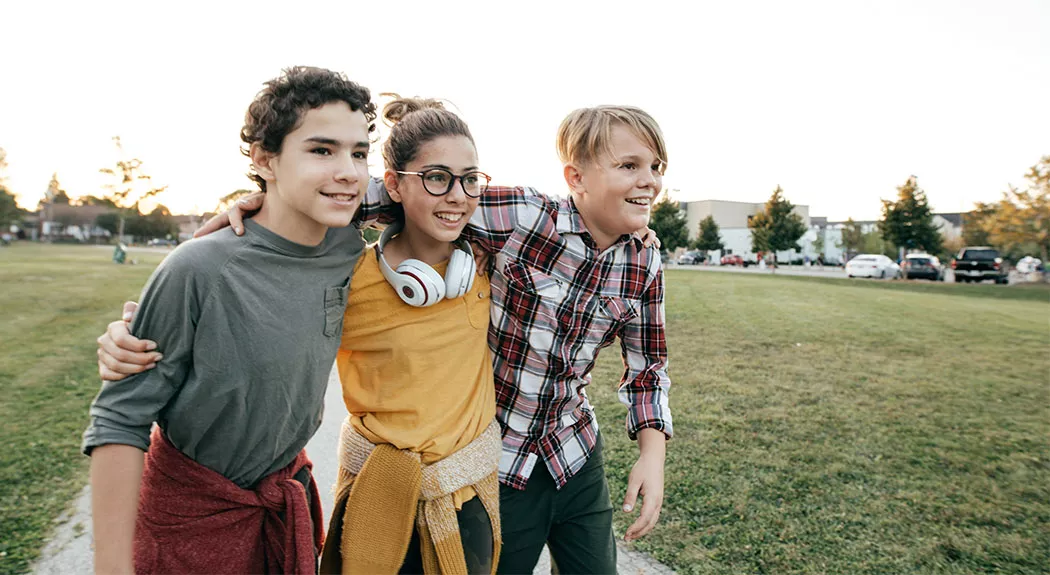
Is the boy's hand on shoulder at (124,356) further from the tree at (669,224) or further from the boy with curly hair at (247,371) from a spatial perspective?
the tree at (669,224)

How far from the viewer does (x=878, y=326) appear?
12664 mm

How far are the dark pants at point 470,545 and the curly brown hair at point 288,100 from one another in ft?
4.10

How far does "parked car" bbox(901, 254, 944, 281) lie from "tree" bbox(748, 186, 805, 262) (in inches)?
508

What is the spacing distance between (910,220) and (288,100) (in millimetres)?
43494

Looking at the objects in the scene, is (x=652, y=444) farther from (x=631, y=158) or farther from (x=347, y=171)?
(x=347, y=171)

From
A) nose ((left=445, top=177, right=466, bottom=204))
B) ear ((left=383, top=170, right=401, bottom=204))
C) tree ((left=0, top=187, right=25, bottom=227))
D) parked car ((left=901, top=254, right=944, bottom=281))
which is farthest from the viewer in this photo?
tree ((left=0, top=187, right=25, bottom=227))

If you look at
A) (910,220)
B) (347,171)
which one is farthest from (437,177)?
(910,220)

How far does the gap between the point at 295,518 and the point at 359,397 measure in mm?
408

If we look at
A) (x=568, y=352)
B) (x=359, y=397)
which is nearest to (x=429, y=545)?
(x=359, y=397)

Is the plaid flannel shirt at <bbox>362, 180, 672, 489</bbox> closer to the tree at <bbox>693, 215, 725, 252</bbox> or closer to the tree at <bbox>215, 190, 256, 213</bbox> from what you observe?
the tree at <bbox>215, 190, 256, 213</bbox>

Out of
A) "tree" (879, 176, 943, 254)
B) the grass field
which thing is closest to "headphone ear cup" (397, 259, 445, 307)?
the grass field

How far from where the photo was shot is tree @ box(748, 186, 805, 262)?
149ft

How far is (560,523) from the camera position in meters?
2.23

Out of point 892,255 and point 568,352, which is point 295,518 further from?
point 892,255
